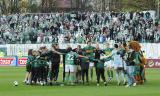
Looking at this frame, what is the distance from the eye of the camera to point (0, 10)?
253ft

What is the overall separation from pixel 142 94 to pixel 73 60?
6710mm

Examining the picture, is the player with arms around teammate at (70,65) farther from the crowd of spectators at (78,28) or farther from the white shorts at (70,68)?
the crowd of spectators at (78,28)

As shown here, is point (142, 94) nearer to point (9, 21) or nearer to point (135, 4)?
point (9, 21)

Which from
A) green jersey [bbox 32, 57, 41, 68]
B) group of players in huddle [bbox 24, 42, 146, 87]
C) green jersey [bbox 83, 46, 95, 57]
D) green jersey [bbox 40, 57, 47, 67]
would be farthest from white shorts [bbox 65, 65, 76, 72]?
green jersey [bbox 32, 57, 41, 68]

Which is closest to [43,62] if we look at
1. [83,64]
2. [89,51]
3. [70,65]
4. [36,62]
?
[36,62]

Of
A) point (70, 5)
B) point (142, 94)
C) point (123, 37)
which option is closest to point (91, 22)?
point (123, 37)

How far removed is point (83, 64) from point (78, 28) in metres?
28.7

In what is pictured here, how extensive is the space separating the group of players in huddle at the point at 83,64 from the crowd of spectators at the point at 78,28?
23.1m

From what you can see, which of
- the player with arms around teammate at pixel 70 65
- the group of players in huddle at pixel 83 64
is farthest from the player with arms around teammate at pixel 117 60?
the player with arms around teammate at pixel 70 65

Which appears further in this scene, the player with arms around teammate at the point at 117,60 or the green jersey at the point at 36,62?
the green jersey at the point at 36,62

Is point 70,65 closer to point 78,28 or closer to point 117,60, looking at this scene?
point 117,60

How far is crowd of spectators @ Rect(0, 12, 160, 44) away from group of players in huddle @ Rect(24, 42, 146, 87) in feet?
75.7

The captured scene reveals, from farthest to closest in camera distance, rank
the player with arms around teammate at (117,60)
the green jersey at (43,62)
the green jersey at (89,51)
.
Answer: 1. the green jersey at (89,51)
2. the green jersey at (43,62)
3. the player with arms around teammate at (117,60)

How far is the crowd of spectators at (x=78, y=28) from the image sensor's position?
176 feet
